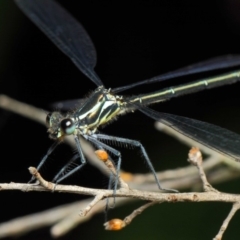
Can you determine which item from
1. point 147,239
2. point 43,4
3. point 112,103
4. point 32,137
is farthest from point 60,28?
point 147,239

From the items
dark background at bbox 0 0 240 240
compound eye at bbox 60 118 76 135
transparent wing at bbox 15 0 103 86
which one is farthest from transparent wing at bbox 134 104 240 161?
dark background at bbox 0 0 240 240

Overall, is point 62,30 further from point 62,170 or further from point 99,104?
point 62,170

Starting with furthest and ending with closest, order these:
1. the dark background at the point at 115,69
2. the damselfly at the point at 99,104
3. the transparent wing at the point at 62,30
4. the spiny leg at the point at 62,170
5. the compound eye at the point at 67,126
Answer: the dark background at the point at 115,69
the transparent wing at the point at 62,30
the compound eye at the point at 67,126
the damselfly at the point at 99,104
the spiny leg at the point at 62,170

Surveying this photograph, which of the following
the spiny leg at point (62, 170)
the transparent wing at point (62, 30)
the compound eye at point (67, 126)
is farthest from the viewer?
the transparent wing at point (62, 30)

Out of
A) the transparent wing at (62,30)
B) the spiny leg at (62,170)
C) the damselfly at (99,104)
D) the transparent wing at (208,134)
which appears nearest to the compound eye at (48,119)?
the damselfly at (99,104)

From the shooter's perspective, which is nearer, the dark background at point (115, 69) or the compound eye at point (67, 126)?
the compound eye at point (67, 126)

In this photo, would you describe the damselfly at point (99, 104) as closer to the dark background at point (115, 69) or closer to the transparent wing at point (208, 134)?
the transparent wing at point (208, 134)

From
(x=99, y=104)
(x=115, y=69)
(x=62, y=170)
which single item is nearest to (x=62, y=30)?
(x=99, y=104)
